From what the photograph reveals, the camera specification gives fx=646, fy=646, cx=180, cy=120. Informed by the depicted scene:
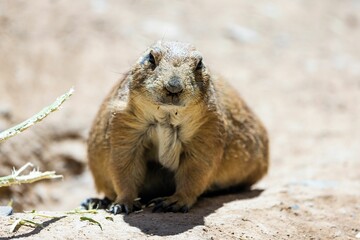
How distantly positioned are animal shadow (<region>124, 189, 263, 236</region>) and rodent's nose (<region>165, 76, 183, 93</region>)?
3.46ft

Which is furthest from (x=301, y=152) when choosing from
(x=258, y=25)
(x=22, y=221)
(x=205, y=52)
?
(x=22, y=221)

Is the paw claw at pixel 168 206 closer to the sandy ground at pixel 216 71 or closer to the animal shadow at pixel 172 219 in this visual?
the animal shadow at pixel 172 219

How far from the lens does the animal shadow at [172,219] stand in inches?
194

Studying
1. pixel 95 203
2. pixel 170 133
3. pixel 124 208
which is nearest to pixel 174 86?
pixel 170 133

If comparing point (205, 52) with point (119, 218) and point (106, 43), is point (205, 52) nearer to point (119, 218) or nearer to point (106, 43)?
point (106, 43)

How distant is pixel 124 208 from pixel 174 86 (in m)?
1.24

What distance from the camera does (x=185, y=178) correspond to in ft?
18.9

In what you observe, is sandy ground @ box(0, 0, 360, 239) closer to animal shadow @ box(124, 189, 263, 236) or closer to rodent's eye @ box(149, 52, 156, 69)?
animal shadow @ box(124, 189, 263, 236)

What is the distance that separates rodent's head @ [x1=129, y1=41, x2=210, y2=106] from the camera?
16.5 feet

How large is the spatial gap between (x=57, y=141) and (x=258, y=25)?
15.3 ft

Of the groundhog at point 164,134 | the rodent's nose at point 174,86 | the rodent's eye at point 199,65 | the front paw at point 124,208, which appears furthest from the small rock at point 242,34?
the rodent's nose at point 174,86

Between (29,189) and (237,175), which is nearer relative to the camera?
(237,175)

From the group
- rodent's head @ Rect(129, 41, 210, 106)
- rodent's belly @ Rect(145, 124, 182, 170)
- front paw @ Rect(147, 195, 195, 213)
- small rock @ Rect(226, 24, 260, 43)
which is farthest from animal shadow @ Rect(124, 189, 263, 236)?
small rock @ Rect(226, 24, 260, 43)

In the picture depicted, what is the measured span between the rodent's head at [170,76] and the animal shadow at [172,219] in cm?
95
